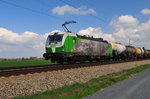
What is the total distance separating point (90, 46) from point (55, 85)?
19793mm

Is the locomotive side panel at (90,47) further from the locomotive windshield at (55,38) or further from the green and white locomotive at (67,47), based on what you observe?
the locomotive windshield at (55,38)

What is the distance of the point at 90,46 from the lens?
3256 cm

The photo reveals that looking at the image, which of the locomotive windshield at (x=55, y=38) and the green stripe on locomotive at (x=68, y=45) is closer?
the green stripe on locomotive at (x=68, y=45)

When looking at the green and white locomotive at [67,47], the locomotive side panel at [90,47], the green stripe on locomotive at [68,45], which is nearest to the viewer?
the green stripe on locomotive at [68,45]

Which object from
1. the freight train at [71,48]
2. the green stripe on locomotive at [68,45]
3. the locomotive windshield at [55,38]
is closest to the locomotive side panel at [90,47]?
the freight train at [71,48]

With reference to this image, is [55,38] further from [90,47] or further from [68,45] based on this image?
[90,47]

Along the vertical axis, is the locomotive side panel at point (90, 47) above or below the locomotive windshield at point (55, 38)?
below

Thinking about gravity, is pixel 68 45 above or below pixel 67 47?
above

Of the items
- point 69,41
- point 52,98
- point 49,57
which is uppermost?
point 69,41

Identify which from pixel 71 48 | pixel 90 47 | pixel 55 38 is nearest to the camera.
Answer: pixel 55 38

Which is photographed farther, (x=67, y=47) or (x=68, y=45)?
(x=68, y=45)

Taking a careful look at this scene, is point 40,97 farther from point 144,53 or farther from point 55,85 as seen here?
point 144,53

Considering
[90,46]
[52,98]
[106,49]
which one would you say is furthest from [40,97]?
[106,49]

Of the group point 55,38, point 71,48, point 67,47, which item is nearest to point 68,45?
point 67,47
